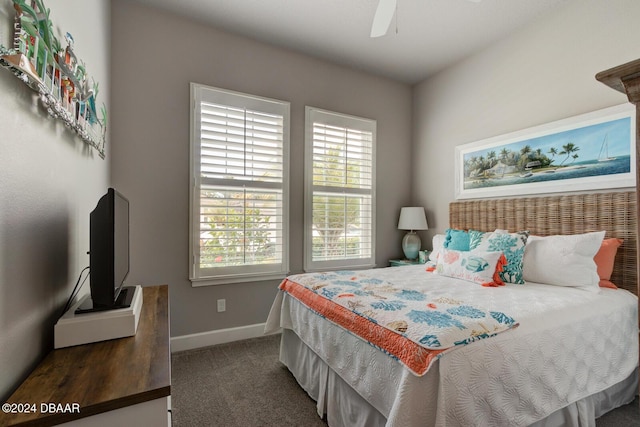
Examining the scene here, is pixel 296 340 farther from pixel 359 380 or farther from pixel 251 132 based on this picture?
pixel 251 132

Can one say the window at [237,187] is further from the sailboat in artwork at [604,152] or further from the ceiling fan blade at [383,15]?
the sailboat in artwork at [604,152]

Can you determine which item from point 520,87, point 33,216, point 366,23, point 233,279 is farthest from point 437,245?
point 33,216

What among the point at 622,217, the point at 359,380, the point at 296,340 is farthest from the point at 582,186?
the point at 296,340

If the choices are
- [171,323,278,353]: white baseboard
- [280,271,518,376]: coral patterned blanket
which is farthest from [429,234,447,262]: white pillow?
[171,323,278,353]: white baseboard

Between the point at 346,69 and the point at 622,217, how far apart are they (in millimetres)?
2976

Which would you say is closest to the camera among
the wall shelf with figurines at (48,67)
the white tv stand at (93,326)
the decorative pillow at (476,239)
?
the wall shelf with figurines at (48,67)

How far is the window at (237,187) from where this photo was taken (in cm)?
285

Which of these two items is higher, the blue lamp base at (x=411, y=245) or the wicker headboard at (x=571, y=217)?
the wicker headboard at (x=571, y=217)

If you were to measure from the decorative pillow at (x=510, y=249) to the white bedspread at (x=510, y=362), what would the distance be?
138mm

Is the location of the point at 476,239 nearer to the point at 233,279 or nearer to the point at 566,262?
the point at 566,262

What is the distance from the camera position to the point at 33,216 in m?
1.06

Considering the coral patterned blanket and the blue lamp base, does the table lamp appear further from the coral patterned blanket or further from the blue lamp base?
the coral patterned blanket

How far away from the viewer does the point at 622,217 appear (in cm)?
224

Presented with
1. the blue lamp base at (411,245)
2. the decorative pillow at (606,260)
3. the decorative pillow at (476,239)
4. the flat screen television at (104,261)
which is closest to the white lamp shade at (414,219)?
the blue lamp base at (411,245)
